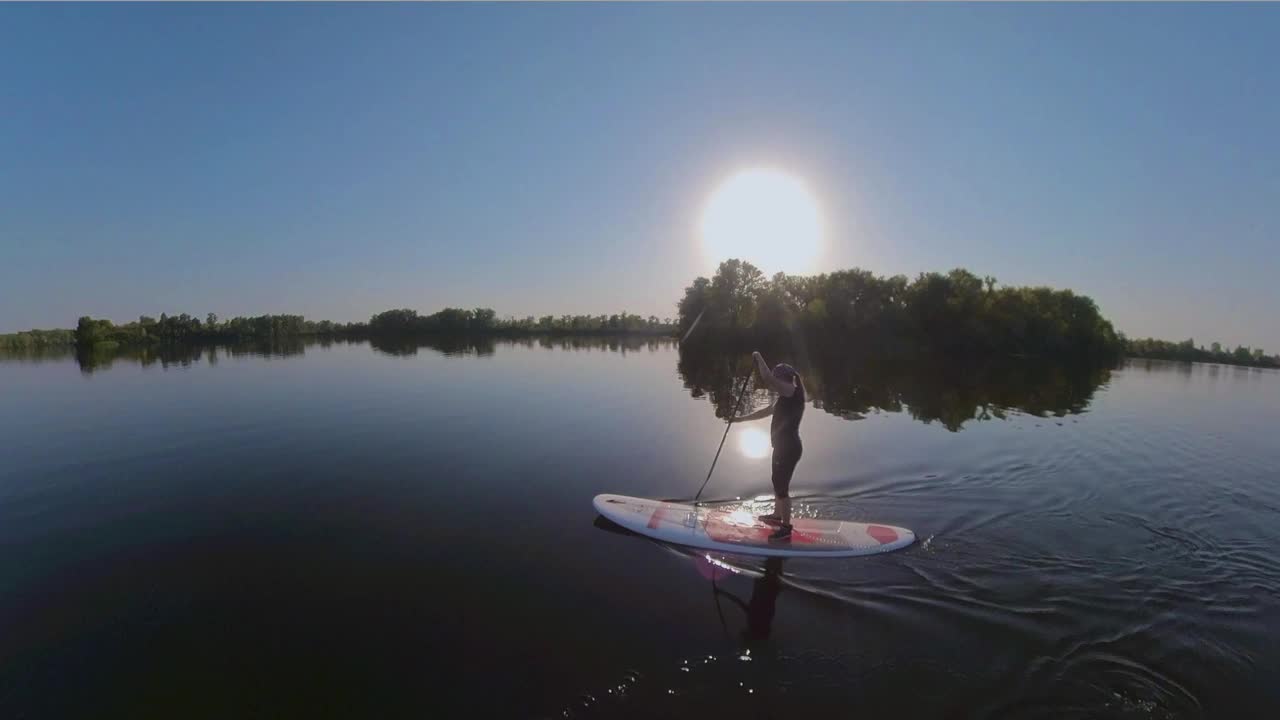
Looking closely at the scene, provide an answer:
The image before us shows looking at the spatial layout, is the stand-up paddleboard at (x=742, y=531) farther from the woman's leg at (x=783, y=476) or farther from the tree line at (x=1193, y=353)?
the tree line at (x=1193, y=353)

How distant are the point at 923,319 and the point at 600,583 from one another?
7702cm

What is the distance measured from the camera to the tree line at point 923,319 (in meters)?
73.1

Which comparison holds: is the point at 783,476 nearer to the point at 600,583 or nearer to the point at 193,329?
the point at 600,583

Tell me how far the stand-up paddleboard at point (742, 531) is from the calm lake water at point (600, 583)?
0.79ft

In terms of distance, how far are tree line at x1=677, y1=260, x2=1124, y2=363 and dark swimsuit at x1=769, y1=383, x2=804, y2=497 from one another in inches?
2514

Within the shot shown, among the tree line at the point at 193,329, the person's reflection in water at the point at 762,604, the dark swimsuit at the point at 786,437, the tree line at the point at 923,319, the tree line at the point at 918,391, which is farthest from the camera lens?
the tree line at the point at 193,329

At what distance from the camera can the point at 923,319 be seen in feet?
243

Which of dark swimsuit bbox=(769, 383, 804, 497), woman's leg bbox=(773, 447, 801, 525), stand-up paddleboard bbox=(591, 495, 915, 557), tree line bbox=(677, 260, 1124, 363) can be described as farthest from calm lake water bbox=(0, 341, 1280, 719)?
tree line bbox=(677, 260, 1124, 363)

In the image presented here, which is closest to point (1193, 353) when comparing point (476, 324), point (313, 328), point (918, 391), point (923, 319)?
point (923, 319)

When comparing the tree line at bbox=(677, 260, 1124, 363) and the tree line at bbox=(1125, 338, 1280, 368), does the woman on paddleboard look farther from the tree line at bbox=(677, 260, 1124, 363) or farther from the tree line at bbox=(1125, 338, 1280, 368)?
the tree line at bbox=(1125, 338, 1280, 368)

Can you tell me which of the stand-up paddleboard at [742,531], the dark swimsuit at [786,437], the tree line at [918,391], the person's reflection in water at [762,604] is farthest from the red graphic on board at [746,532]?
the tree line at [918,391]

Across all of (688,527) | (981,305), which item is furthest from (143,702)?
(981,305)

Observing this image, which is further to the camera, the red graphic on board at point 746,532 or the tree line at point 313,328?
the tree line at point 313,328

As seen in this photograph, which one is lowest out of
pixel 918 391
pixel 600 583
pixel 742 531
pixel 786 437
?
pixel 600 583
